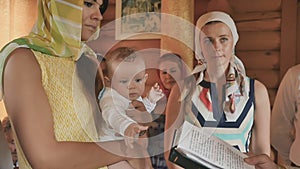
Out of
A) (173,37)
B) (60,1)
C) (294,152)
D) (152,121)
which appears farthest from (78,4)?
(173,37)

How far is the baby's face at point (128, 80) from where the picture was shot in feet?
4.10

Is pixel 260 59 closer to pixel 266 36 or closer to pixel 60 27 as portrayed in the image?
pixel 266 36

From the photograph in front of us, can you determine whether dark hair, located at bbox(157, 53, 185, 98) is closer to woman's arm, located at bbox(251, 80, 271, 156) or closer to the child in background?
the child in background

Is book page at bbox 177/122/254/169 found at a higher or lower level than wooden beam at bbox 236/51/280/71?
lower

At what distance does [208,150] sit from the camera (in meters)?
0.75

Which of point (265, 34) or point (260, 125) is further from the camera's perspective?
point (265, 34)

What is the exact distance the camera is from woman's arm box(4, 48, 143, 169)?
0.60 meters

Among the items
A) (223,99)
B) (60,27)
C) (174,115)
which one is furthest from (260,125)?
(60,27)

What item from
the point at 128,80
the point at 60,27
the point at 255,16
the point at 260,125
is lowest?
the point at 260,125

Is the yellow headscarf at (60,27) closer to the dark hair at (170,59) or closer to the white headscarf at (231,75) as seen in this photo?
the white headscarf at (231,75)

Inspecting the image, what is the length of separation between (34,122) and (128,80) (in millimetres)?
709

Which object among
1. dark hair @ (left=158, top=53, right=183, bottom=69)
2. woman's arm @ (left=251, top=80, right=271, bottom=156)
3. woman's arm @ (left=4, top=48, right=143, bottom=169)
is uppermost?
dark hair @ (left=158, top=53, right=183, bottom=69)

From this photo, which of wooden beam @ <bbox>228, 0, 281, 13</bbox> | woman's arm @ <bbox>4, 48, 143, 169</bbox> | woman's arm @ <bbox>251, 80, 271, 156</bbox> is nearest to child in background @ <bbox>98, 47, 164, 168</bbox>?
woman's arm @ <bbox>4, 48, 143, 169</bbox>

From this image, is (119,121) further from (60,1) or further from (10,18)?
(10,18)
